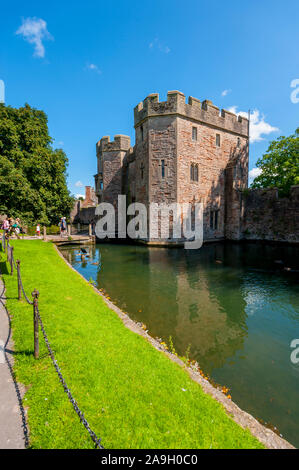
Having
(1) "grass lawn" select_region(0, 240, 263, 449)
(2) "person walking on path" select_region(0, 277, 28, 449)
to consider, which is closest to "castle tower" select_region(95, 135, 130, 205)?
(1) "grass lawn" select_region(0, 240, 263, 449)

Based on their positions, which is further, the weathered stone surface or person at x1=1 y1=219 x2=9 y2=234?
the weathered stone surface

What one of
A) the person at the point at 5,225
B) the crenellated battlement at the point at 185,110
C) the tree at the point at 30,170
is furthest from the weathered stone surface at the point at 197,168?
the person at the point at 5,225

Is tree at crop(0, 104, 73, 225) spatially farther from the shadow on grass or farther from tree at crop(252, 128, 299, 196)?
tree at crop(252, 128, 299, 196)

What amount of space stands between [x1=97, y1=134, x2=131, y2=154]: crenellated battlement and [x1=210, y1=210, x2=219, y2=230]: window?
15.2 meters

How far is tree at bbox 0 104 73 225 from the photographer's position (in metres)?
16.3

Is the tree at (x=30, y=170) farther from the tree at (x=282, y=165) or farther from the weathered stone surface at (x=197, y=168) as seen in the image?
the tree at (x=282, y=165)

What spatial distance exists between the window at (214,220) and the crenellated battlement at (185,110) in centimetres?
1008

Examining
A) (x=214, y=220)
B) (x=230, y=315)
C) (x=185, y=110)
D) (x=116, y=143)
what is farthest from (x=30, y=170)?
(x=214, y=220)

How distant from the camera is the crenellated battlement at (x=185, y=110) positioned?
70.8 ft

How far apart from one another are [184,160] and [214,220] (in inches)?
323
